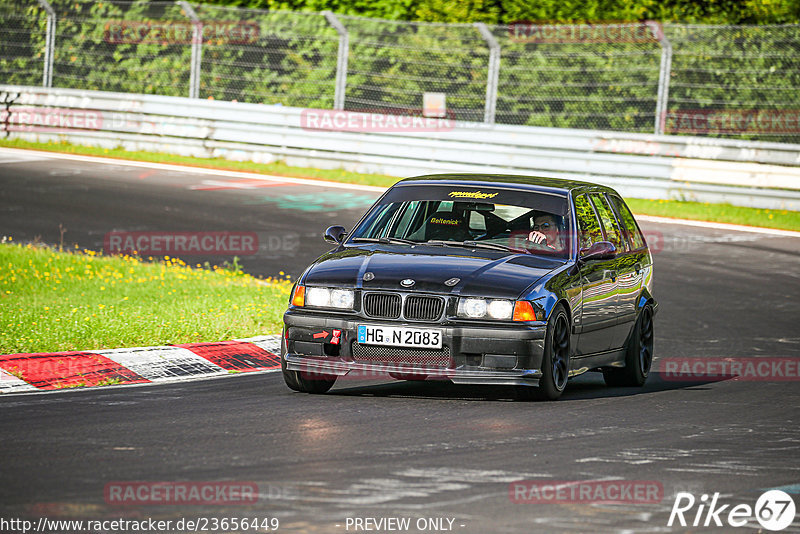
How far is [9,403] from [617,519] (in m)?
4.18

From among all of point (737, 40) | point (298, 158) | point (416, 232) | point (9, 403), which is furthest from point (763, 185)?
point (9, 403)

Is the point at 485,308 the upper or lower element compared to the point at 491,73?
lower

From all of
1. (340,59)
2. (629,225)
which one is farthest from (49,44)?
(629,225)

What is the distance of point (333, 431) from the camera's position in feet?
25.2

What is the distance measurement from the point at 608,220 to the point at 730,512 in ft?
16.3

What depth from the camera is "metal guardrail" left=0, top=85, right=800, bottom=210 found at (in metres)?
21.6

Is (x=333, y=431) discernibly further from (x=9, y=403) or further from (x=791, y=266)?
(x=791, y=266)

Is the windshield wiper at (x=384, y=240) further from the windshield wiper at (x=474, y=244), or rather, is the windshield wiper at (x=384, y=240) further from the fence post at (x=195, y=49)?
the fence post at (x=195, y=49)

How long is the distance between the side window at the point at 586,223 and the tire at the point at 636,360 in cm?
86

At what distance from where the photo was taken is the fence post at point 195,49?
83.6 ft

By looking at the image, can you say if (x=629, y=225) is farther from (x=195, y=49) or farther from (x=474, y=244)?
(x=195, y=49)

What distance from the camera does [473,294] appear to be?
8664mm

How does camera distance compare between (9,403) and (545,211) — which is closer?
(9,403)

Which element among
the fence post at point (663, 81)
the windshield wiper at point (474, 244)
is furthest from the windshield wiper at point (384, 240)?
the fence post at point (663, 81)
